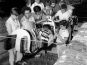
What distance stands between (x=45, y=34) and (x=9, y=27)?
2.79 ft

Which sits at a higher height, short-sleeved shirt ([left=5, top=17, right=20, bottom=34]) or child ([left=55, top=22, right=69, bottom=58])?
short-sleeved shirt ([left=5, top=17, right=20, bottom=34])

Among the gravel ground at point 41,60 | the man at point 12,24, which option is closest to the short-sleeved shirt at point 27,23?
the man at point 12,24

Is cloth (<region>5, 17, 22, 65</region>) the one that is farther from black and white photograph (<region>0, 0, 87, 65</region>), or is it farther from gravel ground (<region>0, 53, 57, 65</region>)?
gravel ground (<region>0, 53, 57, 65</region>)

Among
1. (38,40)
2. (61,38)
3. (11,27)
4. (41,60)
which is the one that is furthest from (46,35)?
(11,27)

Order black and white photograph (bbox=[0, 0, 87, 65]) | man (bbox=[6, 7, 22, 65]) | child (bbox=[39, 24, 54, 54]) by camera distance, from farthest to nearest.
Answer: child (bbox=[39, 24, 54, 54]), man (bbox=[6, 7, 22, 65]), black and white photograph (bbox=[0, 0, 87, 65])

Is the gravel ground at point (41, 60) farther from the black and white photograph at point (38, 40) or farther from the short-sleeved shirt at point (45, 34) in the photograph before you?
the short-sleeved shirt at point (45, 34)

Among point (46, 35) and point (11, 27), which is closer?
point (11, 27)

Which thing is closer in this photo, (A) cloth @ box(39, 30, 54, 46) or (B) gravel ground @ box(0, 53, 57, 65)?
(A) cloth @ box(39, 30, 54, 46)

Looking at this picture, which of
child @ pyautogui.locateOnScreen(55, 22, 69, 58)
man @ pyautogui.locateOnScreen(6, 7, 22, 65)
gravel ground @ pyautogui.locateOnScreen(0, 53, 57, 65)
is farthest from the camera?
gravel ground @ pyautogui.locateOnScreen(0, 53, 57, 65)

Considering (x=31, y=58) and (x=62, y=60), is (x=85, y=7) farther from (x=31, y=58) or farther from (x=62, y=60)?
(x=62, y=60)

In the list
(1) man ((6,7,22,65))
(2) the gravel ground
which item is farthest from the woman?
(2) the gravel ground

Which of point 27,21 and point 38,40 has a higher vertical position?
point 27,21

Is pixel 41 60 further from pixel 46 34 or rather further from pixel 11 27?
pixel 11 27

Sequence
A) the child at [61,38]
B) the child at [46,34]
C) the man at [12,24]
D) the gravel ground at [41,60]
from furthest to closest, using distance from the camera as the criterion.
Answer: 1. the gravel ground at [41,60]
2. the child at [46,34]
3. the child at [61,38]
4. the man at [12,24]
